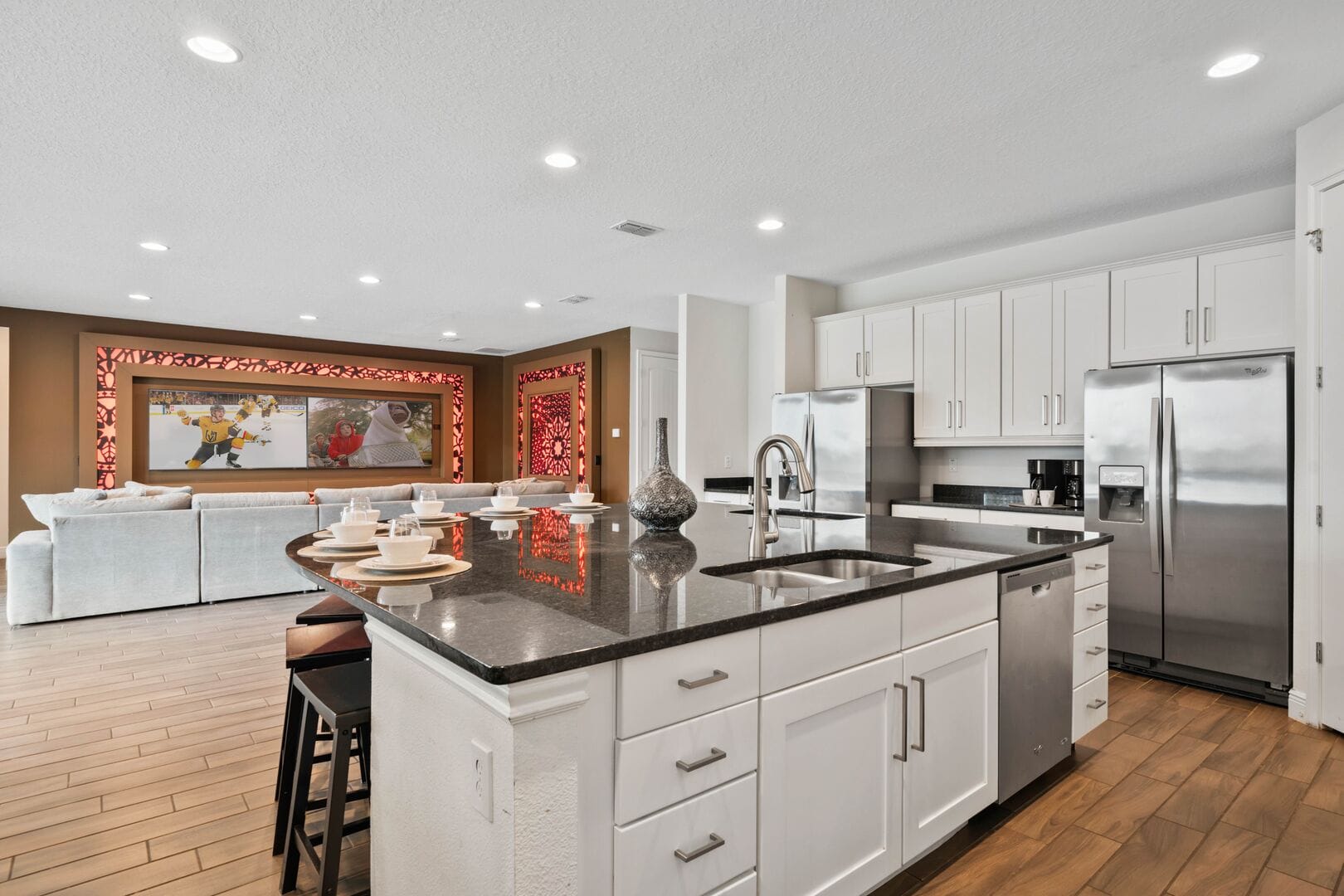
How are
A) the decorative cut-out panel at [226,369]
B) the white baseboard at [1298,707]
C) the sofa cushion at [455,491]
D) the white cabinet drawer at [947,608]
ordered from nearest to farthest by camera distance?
the white cabinet drawer at [947,608], the white baseboard at [1298,707], the sofa cushion at [455,491], the decorative cut-out panel at [226,369]

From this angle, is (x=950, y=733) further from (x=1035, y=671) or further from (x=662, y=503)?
(x=662, y=503)

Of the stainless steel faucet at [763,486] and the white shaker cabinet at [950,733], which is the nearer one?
the white shaker cabinet at [950,733]

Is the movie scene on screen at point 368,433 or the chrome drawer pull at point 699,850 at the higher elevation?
the movie scene on screen at point 368,433

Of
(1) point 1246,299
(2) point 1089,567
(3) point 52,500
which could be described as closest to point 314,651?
(2) point 1089,567

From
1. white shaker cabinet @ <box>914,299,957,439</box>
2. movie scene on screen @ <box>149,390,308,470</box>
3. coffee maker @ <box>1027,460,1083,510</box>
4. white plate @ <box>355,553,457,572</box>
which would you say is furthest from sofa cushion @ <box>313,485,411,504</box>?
coffee maker @ <box>1027,460,1083,510</box>

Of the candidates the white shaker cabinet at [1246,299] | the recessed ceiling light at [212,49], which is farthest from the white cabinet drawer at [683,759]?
the white shaker cabinet at [1246,299]

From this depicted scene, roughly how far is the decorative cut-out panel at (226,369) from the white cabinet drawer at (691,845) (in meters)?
8.29

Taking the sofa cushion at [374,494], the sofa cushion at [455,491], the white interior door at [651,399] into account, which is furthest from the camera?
the white interior door at [651,399]

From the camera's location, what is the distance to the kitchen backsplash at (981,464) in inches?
178

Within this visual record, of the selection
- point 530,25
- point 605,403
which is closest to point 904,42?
point 530,25

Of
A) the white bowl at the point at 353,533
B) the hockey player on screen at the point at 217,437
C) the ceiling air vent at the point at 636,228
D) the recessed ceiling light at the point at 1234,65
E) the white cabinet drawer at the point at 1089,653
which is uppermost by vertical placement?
the recessed ceiling light at the point at 1234,65

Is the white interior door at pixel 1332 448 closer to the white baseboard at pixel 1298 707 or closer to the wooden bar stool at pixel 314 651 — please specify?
the white baseboard at pixel 1298 707

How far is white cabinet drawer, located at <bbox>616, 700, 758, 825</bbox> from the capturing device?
1.16 meters

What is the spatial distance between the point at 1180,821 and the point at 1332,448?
168 cm
